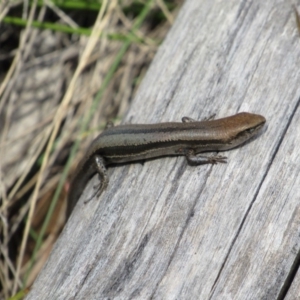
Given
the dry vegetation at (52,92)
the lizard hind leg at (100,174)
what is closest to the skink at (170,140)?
the lizard hind leg at (100,174)

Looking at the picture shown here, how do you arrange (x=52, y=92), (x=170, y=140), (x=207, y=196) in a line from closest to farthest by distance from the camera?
1. (x=207, y=196)
2. (x=170, y=140)
3. (x=52, y=92)

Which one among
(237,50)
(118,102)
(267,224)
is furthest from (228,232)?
(118,102)

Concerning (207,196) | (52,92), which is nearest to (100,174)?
(207,196)

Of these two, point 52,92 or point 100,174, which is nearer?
point 100,174

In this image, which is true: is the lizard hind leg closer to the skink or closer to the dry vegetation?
the skink

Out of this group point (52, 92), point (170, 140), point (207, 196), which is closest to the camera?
point (207, 196)

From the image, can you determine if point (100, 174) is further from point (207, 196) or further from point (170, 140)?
point (207, 196)
